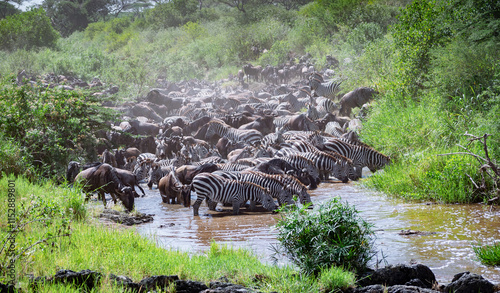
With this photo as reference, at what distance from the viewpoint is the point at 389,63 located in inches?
816

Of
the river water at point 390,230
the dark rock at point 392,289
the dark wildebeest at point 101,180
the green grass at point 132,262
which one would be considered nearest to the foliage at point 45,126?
the dark wildebeest at point 101,180

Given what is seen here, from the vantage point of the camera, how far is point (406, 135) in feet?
42.9

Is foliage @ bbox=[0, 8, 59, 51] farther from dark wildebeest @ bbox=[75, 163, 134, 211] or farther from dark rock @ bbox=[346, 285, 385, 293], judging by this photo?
dark rock @ bbox=[346, 285, 385, 293]

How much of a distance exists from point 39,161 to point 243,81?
25.3 m

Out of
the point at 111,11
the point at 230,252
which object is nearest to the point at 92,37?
the point at 111,11

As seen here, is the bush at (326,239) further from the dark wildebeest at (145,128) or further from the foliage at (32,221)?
the dark wildebeest at (145,128)

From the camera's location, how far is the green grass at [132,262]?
5.33 meters

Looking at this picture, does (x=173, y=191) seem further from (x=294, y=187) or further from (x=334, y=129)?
(x=334, y=129)

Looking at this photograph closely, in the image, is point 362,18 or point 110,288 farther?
point 362,18

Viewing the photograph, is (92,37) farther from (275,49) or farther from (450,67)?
(450,67)

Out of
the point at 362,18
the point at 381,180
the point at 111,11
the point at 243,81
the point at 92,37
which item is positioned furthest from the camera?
the point at 111,11

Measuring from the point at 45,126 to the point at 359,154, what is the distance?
8.75 m

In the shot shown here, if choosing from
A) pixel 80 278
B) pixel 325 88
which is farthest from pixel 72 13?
pixel 80 278

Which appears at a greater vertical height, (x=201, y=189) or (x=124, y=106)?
(x=124, y=106)
